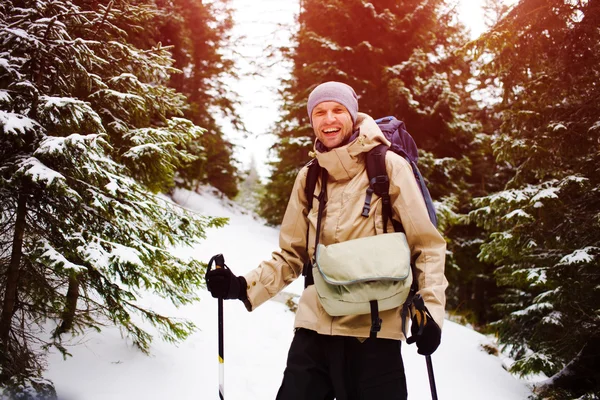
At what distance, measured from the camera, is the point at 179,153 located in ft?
14.6

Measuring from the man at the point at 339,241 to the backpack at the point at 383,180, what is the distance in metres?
0.04

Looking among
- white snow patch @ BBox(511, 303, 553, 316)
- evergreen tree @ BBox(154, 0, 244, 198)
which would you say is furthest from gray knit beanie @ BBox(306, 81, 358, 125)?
evergreen tree @ BBox(154, 0, 244, 198)

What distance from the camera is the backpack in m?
2.11

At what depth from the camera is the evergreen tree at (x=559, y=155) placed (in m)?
5.52

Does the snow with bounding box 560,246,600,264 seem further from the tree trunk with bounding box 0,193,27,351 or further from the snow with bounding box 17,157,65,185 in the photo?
the tree trunk with bounding box 0,193,27,351

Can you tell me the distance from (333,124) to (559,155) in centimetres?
538

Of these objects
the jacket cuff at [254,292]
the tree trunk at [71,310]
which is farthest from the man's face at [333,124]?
the tree trunk at [71,310]

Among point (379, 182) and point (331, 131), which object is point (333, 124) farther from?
point (379, 182)

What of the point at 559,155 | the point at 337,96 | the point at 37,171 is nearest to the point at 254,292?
the point at 337,96

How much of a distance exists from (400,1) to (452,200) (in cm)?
620

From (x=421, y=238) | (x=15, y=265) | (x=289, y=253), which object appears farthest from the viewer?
(x=15, y=265)

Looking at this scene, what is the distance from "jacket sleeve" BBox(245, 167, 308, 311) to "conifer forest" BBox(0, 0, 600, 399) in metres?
1.44

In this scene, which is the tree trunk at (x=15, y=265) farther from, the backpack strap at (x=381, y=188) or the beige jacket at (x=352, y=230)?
the backpack strap at (x=381, y=188)

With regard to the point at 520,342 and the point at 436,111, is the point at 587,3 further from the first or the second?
the point at 520,342
